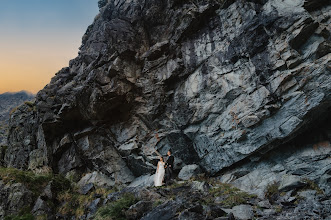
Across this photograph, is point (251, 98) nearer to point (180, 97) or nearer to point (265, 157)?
point (265, 157)

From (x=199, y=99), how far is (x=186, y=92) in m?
1.35

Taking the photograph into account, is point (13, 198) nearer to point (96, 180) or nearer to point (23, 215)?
point (23, 215)

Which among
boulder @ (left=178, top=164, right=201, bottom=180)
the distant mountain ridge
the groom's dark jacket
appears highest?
the distant mountain ridge

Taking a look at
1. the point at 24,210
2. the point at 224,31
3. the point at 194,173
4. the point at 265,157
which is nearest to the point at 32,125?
the point at 24,210

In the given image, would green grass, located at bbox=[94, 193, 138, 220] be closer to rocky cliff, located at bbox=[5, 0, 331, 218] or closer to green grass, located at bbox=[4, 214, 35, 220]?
green grass, located at bbox=[4, 214, 35, 220]

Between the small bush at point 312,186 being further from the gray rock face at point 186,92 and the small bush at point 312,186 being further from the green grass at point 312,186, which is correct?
the gray rock face at point 186,92

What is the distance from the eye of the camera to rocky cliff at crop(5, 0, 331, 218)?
38.3 feet

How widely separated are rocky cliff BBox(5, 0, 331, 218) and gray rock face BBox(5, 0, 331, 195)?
0.24 feet

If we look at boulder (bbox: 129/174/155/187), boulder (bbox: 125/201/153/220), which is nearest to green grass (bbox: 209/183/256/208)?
boulder (bbox: 125/201/153/220)

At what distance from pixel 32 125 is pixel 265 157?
22885 mm

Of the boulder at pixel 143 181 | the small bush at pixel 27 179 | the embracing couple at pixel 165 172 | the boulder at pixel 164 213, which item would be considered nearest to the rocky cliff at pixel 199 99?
the boulder at pixel 143 181

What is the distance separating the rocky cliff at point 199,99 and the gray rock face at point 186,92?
0.07 meters

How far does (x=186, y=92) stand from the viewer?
1669 centimetres

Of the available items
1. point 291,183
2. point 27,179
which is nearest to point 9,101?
point 27,179
